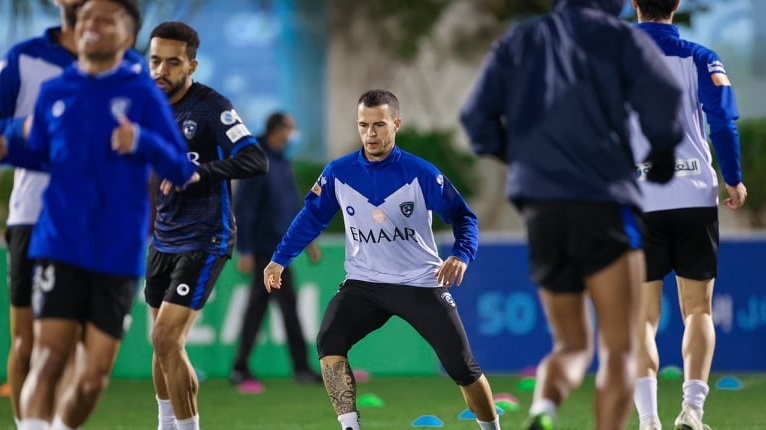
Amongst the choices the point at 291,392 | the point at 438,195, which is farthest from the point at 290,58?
the point at 438,195

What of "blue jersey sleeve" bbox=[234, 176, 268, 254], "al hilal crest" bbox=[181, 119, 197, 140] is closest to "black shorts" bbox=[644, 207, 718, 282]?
"al hilal crest" bbox=[181, 119, 197, 140]

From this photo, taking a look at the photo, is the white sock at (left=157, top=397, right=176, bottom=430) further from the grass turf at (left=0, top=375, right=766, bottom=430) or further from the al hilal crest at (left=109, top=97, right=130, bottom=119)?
the al hilal crest at (left=109, top=97, right=130, bottom=119)

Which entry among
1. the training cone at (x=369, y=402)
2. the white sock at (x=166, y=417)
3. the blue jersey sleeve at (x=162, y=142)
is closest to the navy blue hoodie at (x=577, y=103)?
the blue jersey sleeve at (x=162, y=142)

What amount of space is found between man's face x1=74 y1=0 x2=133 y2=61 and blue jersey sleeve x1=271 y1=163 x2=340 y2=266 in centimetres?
189

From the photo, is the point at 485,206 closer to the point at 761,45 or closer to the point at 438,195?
the point at 761,45

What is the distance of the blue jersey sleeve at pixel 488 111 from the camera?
206 inches

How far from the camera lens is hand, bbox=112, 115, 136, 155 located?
506 cm

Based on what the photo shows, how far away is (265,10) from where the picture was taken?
63.9 feet

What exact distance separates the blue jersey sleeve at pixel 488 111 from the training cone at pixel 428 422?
141 inches

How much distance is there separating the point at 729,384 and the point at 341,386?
5143 mm

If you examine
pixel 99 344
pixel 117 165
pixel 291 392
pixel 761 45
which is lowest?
pixel 291 392

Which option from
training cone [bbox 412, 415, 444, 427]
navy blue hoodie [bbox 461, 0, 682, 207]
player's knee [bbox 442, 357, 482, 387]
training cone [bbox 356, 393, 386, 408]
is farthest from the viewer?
training cone [bbox 356, 393, 386, 408]

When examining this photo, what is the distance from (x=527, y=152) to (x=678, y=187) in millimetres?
2055

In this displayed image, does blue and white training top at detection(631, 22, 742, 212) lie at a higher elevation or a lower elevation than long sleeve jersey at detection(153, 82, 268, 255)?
higher
